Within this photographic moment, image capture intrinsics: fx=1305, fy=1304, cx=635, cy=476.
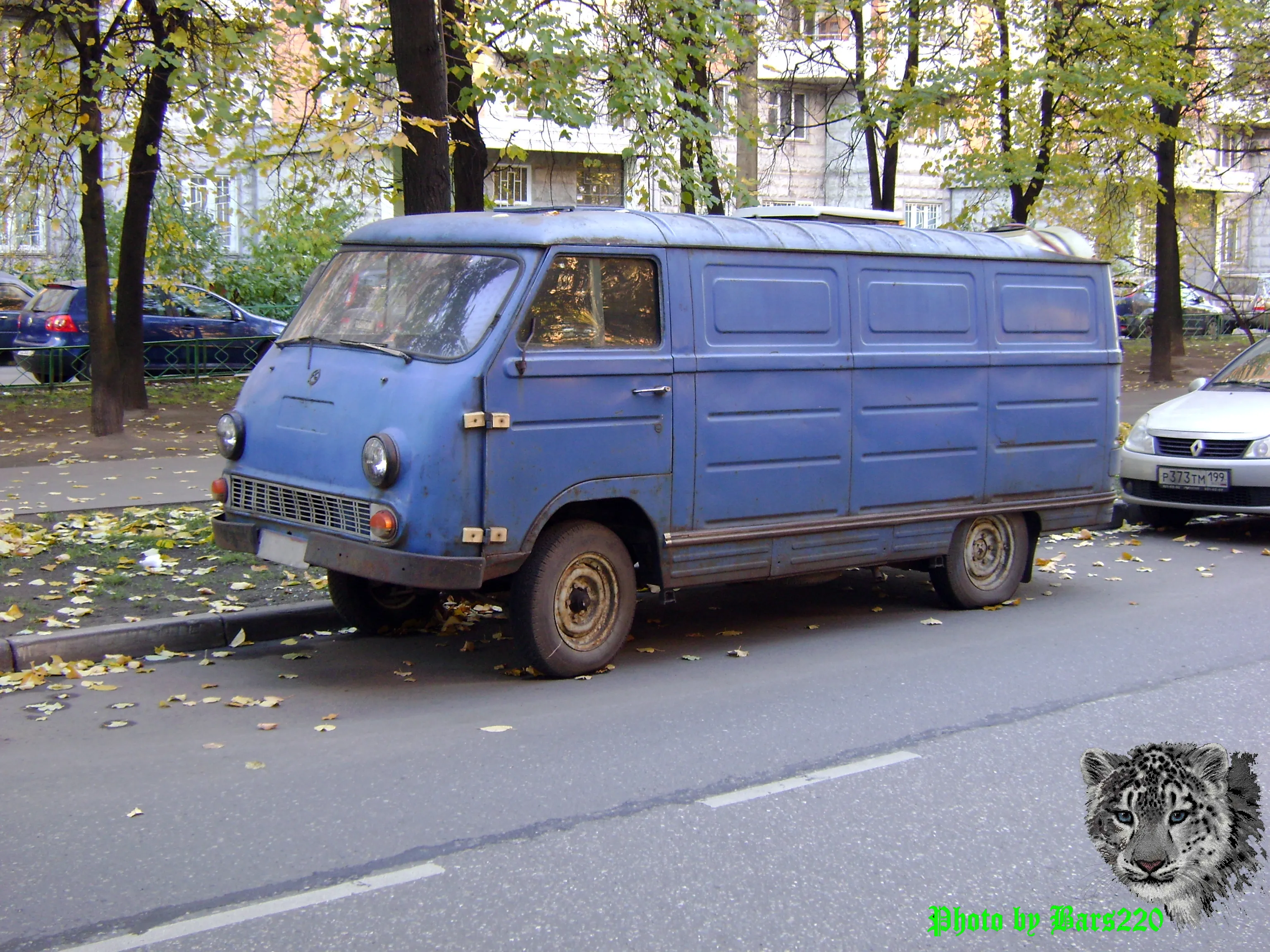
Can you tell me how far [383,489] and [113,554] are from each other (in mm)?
3485

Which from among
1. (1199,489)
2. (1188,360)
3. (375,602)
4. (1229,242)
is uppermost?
(1229,242)

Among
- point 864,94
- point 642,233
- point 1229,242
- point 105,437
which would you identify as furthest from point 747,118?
point 1229,242

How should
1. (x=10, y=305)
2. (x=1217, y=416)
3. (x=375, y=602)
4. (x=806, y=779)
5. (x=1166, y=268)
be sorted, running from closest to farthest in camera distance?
1. (x=806, y=779)
2. (x=375, y=602)
3. (x=1217, y=416)
4. (x=1166, y=268)
5. (x=10, y=305)

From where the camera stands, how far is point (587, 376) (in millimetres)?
6449

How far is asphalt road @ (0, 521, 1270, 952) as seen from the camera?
387 cm

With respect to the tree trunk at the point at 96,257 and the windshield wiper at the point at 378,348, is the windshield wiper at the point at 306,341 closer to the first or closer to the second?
the windshield wiper at the point at 378,348

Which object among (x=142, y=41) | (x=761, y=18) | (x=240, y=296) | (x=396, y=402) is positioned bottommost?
(x=396, y=402)

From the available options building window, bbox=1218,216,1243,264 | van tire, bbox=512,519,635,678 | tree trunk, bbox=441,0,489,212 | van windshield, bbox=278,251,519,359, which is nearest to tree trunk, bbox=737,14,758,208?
tree trunk, bbox=441,0,489,212

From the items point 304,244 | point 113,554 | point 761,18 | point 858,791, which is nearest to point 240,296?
point 304,244

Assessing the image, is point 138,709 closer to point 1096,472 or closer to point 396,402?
point 396,402

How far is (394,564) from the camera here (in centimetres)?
595

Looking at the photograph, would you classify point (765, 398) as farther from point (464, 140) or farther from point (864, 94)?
point (864, 94)

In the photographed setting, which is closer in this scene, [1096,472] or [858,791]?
[858,791]

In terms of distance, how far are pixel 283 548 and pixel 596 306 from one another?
198 cm
